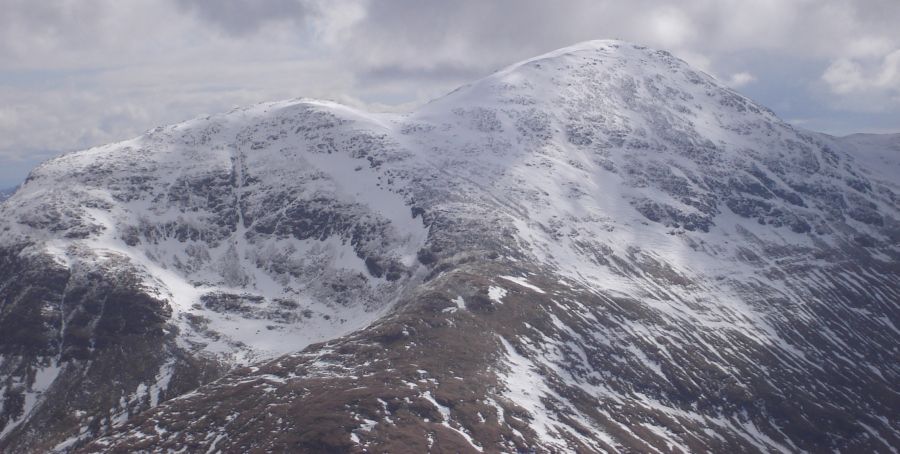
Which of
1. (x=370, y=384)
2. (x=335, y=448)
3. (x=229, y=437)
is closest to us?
(x=335, y=448)

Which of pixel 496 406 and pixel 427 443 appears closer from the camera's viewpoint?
pixel 427 443

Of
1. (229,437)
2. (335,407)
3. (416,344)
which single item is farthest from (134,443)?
(416,344)

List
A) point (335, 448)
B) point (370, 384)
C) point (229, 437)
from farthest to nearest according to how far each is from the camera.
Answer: point (370, 384) → point (229, 437) → point (335, 448)

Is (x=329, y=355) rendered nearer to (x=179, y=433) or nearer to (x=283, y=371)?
(x=283, y=371)

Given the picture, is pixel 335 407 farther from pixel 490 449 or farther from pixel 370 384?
pixel 490 449

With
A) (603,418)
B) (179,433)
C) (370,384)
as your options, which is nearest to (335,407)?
(370,384)

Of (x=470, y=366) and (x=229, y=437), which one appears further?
(x=470, y=366)

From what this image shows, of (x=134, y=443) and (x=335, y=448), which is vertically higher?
(x=335, y=448)

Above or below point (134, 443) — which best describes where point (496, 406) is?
above

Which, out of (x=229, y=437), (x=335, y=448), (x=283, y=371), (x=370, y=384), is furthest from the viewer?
(x=283, y=371)
